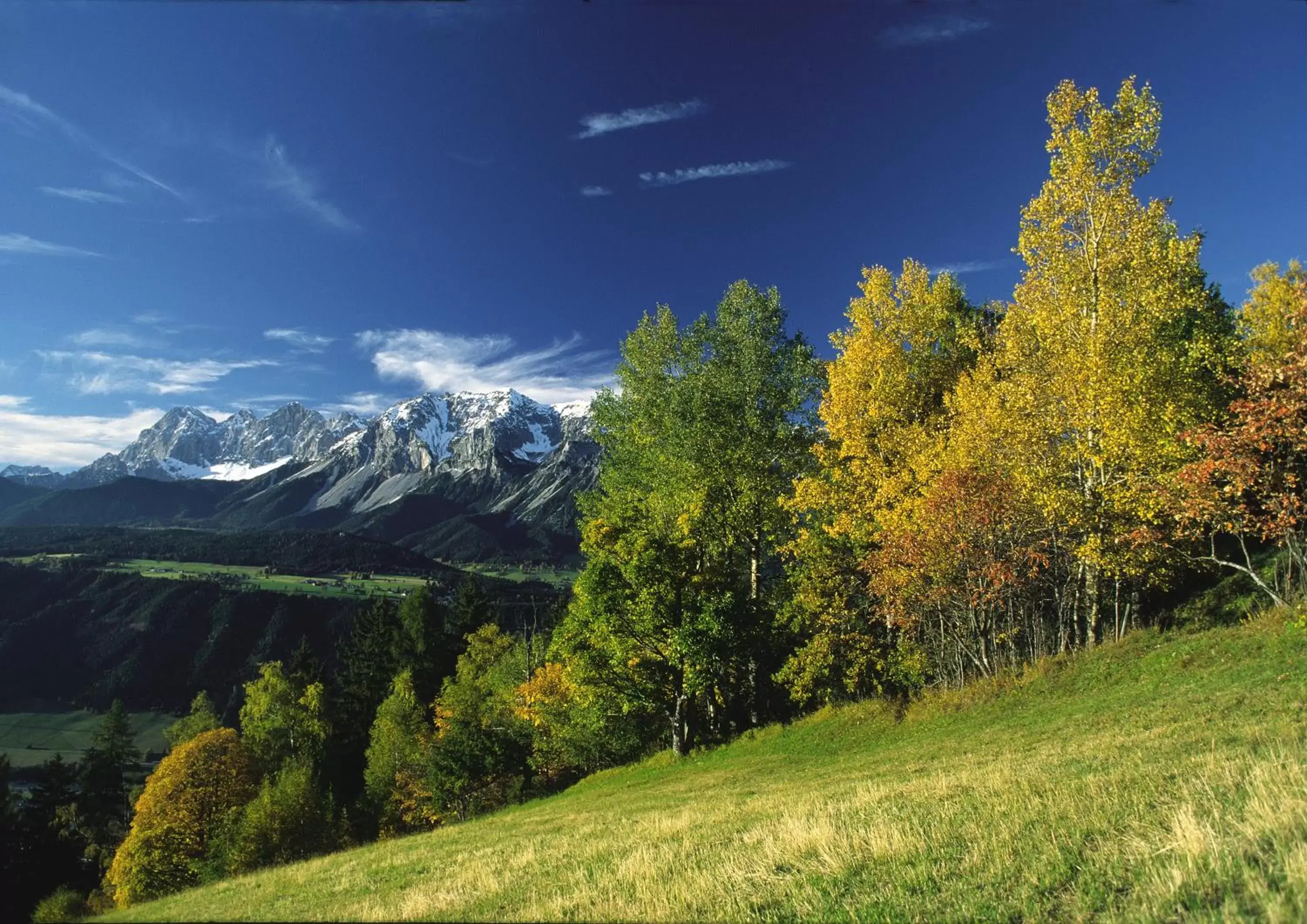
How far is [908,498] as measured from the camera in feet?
76.7

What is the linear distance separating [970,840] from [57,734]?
25030cm

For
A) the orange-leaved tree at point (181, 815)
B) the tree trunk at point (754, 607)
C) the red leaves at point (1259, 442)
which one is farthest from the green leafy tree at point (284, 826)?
the red leaves at point (1259, 442)

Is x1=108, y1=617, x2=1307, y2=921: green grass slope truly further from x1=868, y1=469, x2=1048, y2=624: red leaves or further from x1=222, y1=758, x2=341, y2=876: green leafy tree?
x1=222, y1=758, x2=341, y2=876: green leafy tree

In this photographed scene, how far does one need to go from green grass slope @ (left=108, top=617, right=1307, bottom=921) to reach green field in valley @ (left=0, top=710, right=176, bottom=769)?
18321cm

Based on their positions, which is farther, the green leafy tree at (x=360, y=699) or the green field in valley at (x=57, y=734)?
the green field in valley at (x=57, y=734)

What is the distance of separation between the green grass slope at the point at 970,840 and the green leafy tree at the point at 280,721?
57.7 meters

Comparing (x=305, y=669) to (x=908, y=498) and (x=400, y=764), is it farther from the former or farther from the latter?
(x=908, y=498)

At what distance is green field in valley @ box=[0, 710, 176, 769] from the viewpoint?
506 feet

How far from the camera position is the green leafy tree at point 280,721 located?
64.8m

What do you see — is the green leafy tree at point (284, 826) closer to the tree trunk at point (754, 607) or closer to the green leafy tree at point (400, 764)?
the green leafy tree at point (400, 764)

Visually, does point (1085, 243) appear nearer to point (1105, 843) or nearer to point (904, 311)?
point (904, 311)

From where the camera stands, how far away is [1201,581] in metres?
24.4

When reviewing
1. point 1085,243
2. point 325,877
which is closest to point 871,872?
point 325,877

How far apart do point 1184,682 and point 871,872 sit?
1552 cm
